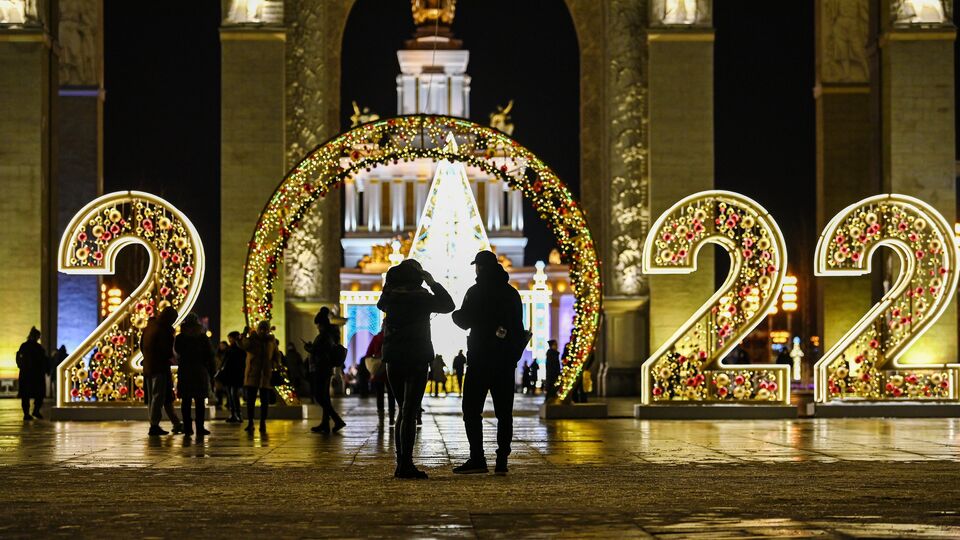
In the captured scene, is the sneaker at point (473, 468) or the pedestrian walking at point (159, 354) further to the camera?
the pedestrian walking at point (159, 354)

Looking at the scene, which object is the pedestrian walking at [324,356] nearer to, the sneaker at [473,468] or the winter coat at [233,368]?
the winter coat at [233,368]

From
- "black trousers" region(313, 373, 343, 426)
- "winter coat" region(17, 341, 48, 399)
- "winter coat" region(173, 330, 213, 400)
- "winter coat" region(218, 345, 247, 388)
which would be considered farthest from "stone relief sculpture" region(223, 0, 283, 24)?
"winter coat" region(173, 330, 213, 400)

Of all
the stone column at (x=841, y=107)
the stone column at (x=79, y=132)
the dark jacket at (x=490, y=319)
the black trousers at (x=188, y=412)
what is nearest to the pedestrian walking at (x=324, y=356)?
the black trousers at (x=188, y=412)

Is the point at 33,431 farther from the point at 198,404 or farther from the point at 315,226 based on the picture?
the point at 315,226

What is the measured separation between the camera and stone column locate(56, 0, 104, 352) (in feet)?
128

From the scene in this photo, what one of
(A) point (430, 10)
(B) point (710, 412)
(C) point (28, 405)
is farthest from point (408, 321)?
(A) point (430, 10)

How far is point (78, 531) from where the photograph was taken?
354 inches

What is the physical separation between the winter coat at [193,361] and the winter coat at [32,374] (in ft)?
18.8

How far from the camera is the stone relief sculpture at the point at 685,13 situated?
102ft

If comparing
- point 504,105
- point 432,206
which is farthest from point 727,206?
point 504,105

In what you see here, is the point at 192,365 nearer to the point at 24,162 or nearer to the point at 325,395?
the point at 325,395

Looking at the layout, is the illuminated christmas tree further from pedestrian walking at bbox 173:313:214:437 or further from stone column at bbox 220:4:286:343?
pedestrian walking at bbox 173:313:214:437

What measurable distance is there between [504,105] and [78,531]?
73.8 meters

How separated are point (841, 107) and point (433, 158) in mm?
13876
